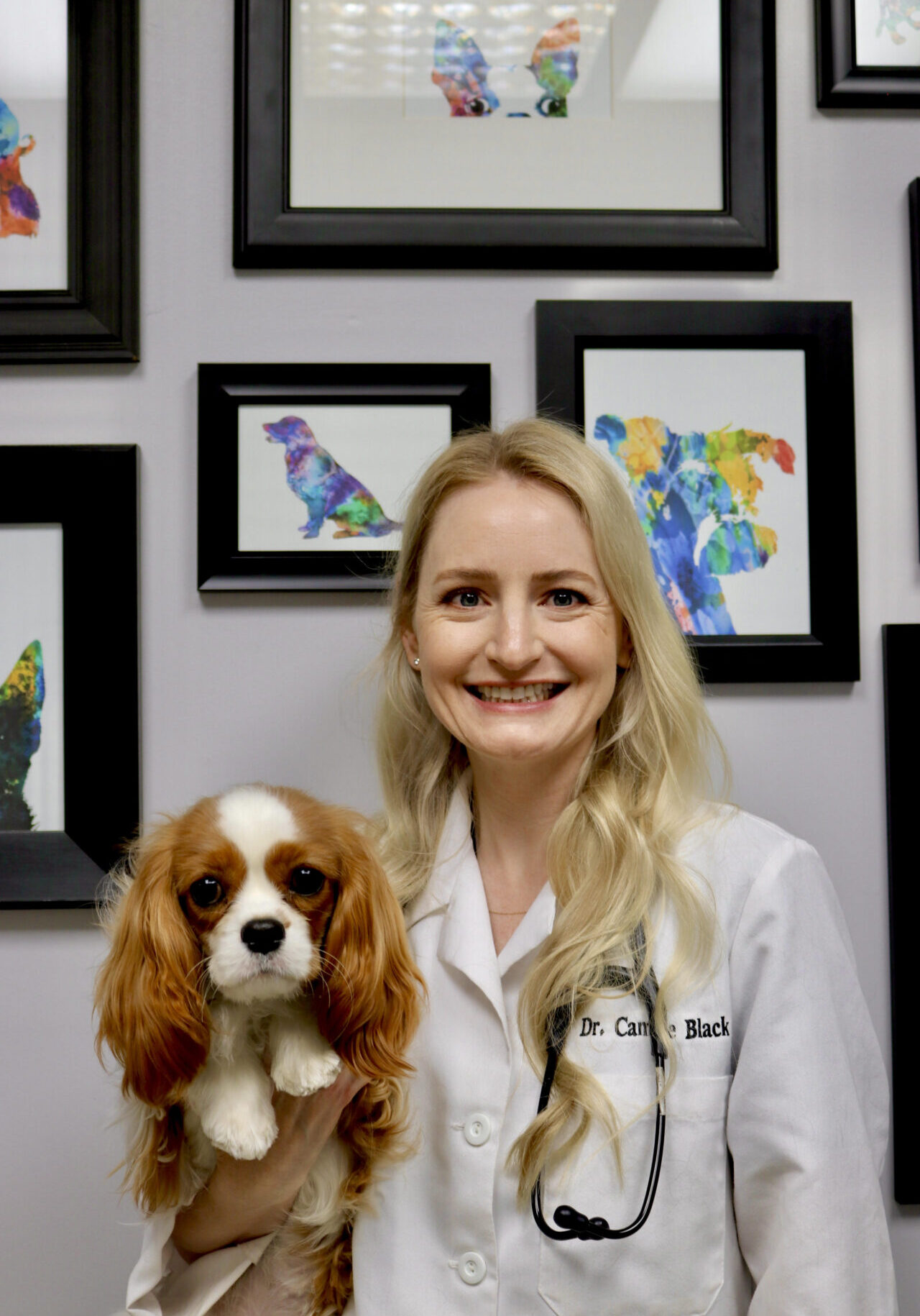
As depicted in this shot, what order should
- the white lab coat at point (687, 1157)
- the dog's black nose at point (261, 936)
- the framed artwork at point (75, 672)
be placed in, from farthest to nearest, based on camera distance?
the framed artwork at point (75, 672)
the white lab coat at point (687, 1157)
the dog's black nose at point (261, 936)

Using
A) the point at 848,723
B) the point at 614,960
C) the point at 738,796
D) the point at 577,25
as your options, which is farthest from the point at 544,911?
the point at 577,25

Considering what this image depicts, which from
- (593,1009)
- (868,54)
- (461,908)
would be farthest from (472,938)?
(868,54)

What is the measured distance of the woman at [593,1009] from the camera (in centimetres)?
112

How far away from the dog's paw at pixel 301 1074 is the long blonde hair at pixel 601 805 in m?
0.25

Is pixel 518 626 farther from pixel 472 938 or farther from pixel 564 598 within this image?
pixel 472 938

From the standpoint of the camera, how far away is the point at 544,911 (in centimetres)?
123

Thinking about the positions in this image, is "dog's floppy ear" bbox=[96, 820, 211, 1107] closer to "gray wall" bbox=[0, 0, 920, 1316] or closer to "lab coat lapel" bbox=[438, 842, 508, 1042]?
"lab coat lapel" bbox=[438, 842, 508, 1042]

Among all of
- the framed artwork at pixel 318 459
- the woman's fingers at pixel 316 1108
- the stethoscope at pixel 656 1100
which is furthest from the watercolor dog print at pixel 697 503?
the woman's fingers at pixel 316 1108

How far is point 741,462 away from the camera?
1.58 meters

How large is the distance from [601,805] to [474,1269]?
0.54 metres

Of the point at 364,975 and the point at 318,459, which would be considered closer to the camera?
the point at 364,975

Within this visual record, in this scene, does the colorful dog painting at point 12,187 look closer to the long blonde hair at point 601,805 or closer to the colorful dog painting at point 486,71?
the colorful dog painting at point 486,71

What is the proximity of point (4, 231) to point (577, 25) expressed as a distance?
36.8 inches

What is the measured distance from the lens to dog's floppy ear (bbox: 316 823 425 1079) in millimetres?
1047
